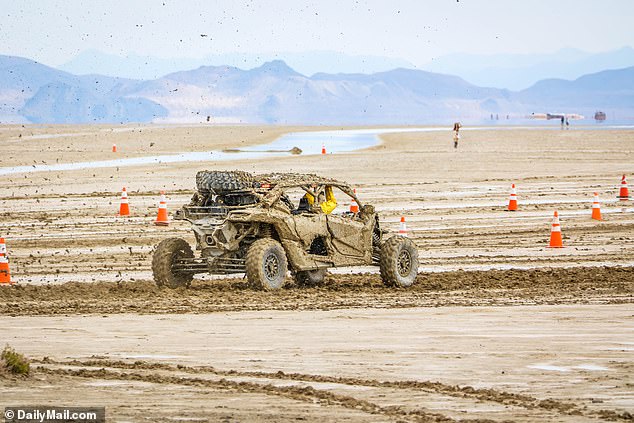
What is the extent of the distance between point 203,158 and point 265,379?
5141 cm

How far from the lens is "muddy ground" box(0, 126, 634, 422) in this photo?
435 inches

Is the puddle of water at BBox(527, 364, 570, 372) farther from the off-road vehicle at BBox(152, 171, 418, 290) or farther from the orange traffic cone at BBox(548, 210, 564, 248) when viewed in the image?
the orange traffic cone at BBox(548, 210, 564, 248)

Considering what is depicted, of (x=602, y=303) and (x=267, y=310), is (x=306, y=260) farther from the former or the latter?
(x=602, y=303)

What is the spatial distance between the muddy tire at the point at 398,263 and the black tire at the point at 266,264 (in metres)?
1.77

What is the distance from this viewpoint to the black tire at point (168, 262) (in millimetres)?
19047

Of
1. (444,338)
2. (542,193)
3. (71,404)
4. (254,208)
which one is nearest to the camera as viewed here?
(71,404)

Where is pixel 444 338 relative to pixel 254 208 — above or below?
below

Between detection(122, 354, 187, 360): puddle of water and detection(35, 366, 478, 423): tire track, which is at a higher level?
detection(122, 354, 187, 360): puddle of water

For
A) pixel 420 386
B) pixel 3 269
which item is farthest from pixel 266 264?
pixel 420 386

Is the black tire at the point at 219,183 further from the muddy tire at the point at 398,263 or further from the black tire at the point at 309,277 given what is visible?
the muddy tire at the point at 398,263

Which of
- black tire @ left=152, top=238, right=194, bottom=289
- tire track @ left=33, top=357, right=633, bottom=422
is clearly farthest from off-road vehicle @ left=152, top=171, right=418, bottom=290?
tire track @ left=33, top=357, right=633, bottom=422

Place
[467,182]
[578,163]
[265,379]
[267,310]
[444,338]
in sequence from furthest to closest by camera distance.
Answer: [578,163] < [467,182] < [267,310] < [444,338] < [265,379]

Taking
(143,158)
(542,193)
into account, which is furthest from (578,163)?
(143,158)

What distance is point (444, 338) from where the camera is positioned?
47.0 feet
